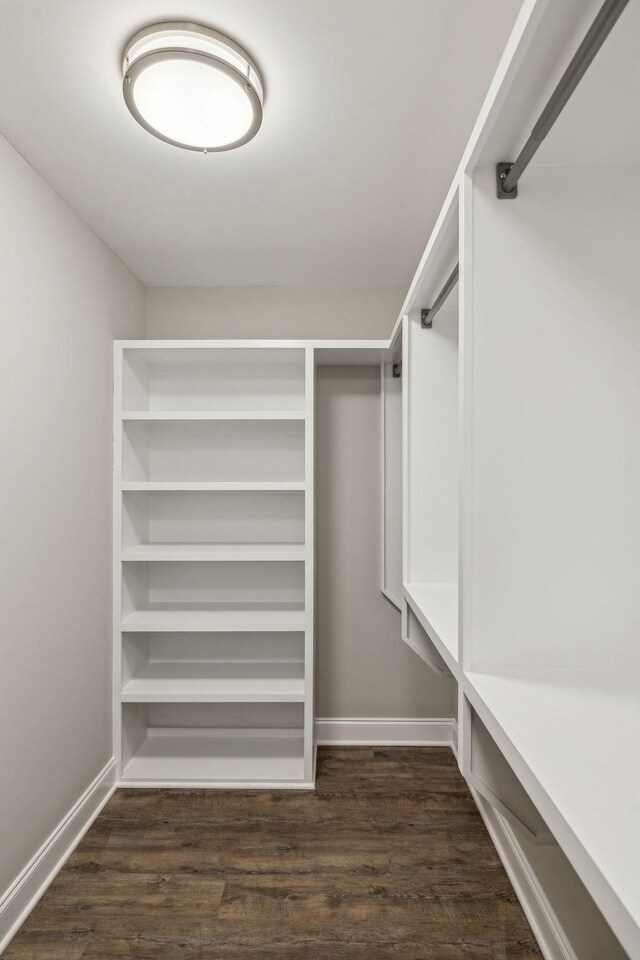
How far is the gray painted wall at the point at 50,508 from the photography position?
1.82 m

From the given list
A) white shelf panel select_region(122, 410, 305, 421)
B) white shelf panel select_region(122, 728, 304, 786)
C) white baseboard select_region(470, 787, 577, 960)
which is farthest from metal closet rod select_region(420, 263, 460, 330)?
white shelf panel select_region(122, 728, 304, 786)

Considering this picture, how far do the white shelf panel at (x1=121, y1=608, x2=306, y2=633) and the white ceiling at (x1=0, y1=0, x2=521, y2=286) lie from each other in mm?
1820

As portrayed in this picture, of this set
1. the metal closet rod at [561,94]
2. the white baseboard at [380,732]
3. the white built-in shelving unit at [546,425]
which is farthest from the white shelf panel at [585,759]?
the white baseboard at [380,732]

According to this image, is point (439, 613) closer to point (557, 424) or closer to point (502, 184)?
point (557, 424)

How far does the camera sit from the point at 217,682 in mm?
2814

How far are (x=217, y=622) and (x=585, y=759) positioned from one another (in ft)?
7.05

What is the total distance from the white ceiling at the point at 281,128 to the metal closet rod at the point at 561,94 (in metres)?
0.52

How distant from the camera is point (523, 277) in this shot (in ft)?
3.54

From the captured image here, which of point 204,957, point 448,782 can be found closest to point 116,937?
point 204,957

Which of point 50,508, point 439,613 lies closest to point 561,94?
point 439,613

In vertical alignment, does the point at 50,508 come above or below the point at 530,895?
above

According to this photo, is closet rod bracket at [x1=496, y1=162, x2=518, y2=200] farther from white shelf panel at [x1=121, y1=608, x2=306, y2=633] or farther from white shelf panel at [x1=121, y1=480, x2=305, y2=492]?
white shelf panel at [x1=121, y1=608, x2=306, y2=633]

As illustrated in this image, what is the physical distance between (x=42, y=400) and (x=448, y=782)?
254 cm

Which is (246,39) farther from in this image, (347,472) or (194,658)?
(194,658)
